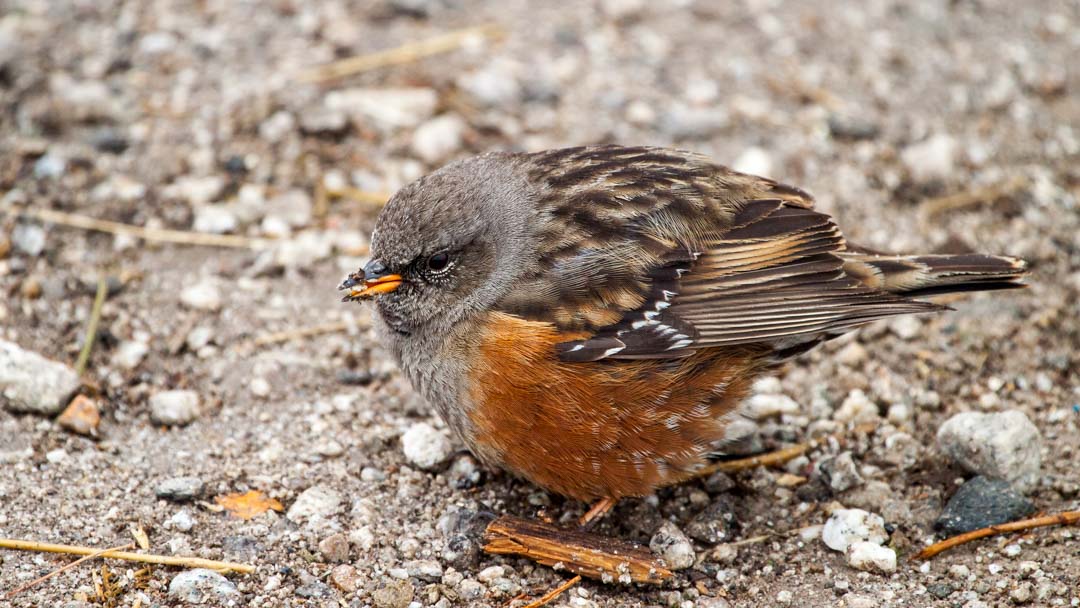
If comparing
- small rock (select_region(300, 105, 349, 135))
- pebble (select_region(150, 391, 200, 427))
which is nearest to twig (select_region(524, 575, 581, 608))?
pebble (select_region(150, 391, 200, 427))

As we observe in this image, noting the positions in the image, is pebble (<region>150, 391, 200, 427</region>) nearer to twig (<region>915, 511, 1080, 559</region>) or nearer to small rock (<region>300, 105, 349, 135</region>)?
small rock (<region>300, 105, 349, 135</region>)

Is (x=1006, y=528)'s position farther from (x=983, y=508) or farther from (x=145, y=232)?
(x=145, y=232)

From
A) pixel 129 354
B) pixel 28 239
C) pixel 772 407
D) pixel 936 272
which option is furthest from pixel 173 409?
pixel 936 272

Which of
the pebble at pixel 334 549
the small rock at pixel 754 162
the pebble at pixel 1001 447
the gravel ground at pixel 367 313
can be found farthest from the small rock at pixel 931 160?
the pebble at pixel 334 549

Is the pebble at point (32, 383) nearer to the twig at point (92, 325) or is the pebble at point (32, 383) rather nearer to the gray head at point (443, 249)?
the twig at point (92, 325)

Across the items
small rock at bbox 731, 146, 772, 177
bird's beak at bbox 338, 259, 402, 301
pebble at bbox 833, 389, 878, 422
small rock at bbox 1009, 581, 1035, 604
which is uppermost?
small rock at bbox 731, 146, 772, 177

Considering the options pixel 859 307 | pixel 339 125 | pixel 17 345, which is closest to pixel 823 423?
pixel 859 307
